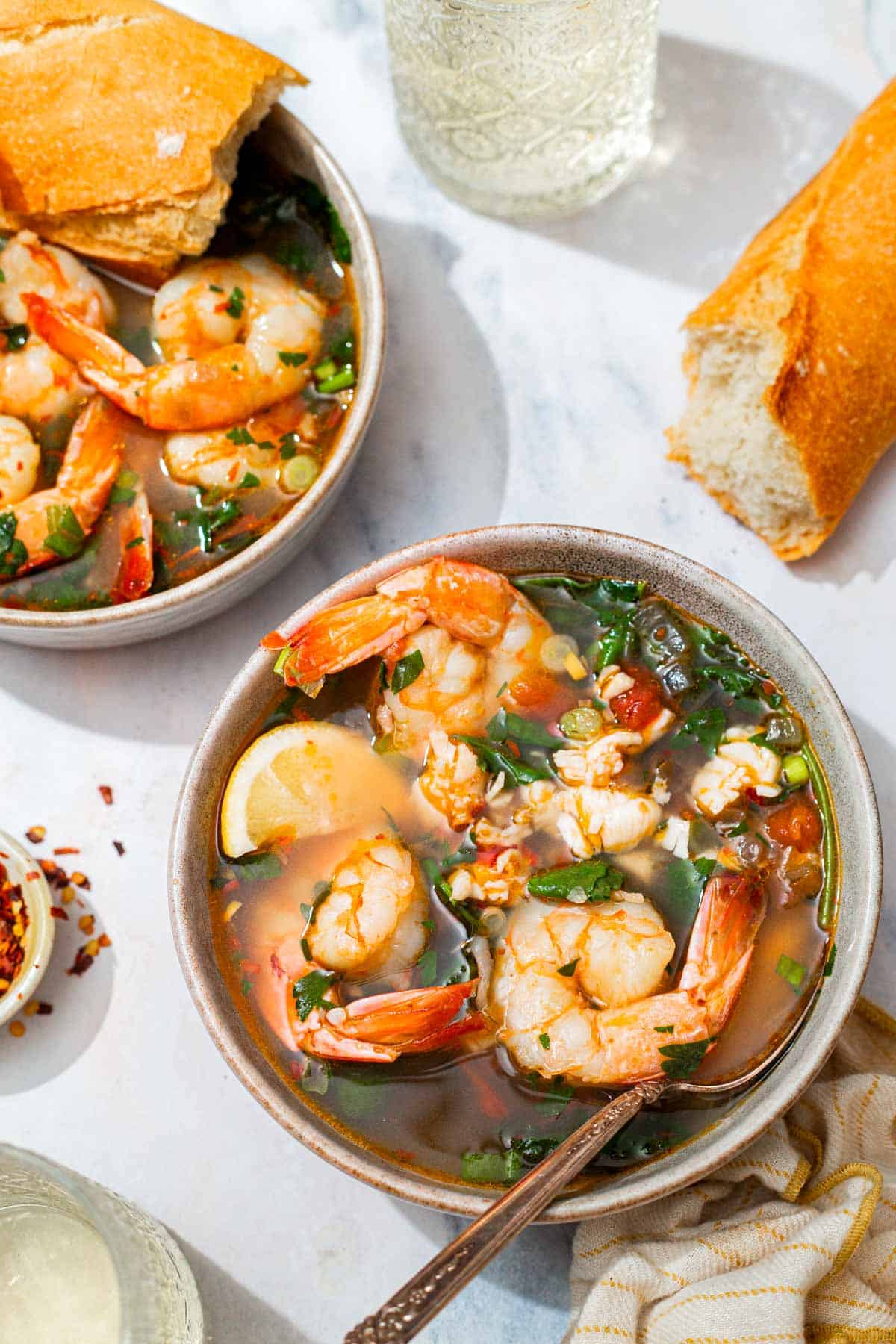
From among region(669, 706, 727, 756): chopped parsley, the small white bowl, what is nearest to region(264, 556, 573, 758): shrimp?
region(669, 706, 727, 756): chopped parsley

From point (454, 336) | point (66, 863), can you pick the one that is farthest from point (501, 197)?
point (66, 863)

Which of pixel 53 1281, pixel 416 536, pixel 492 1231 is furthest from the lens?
pixel 416 536

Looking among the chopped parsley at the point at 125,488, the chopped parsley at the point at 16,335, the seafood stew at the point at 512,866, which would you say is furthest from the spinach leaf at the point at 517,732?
the chopped parsley at the point at 16,335

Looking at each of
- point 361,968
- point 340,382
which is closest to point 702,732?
point 361,968

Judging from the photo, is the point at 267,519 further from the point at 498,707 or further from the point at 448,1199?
the point at 448,1199

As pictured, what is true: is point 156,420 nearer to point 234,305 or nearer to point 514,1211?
point 234,305

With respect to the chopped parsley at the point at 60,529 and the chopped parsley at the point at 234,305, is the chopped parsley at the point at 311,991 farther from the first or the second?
the chopped parsley at the point at 234,305
